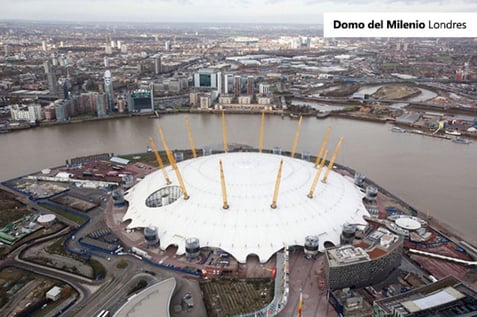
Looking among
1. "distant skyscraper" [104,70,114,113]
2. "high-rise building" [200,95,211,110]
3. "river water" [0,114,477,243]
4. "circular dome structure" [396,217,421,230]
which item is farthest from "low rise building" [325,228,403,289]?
"distant skyscraper" [104,70,114,113]

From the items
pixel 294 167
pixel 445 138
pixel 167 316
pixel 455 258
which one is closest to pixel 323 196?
pixel 294 167

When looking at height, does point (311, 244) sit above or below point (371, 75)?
below

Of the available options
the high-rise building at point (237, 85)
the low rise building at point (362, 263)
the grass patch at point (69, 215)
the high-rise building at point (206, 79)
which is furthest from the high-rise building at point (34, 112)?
the low rise building at point (362, 263)

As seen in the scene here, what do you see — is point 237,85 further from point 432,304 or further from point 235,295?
point 432,304

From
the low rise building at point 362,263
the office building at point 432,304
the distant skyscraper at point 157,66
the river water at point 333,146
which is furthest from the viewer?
the distant skyscraper at point 157,66

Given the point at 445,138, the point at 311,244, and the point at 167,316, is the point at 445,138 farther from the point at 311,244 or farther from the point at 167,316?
the point at 167,316

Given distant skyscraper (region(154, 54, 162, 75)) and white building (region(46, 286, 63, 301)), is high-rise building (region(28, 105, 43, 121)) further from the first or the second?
distant skyscraper (region(154, 54, 162, 75))

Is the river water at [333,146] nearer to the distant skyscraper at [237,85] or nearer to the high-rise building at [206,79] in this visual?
the distant skyscraper at [237,85]
